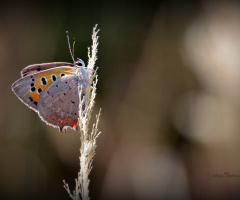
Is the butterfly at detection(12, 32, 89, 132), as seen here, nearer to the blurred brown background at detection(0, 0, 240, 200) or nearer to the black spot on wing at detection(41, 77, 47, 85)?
the black spot on wing at detection(41, 77, 47, 85)

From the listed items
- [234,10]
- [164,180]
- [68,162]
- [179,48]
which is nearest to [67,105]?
[68,162]

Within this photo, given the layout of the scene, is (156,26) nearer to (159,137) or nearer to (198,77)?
(198,77)

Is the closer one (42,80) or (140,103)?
(42,80)

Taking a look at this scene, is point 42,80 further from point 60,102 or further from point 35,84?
point 60,102

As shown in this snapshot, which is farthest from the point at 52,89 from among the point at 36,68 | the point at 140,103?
the point at 140,103

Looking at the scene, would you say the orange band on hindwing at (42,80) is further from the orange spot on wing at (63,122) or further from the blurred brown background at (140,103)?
the blurred brown background at (140,103)

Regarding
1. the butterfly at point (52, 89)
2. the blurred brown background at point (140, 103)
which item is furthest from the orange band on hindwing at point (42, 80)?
the blurred brown background at point (140, 103)
